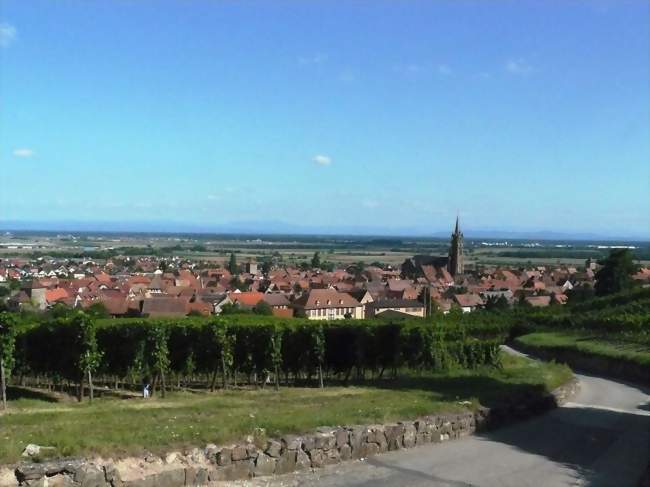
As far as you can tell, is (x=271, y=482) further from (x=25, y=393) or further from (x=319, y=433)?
(x=25, y=393)

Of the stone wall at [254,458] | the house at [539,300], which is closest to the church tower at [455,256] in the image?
the house at [539,300]

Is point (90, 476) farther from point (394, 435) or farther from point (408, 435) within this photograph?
point (408, 435)

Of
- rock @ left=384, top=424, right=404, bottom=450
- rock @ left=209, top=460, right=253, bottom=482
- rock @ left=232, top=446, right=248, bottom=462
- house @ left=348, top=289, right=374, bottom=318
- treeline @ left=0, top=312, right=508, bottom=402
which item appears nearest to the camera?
rock @ left=209, top=460, right=253, bottom=482

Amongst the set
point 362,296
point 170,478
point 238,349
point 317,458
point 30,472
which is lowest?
point 362,296

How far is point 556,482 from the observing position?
1464 centimetres

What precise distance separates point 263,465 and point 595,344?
42043mm

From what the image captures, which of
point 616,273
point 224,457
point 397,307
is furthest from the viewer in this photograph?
point 397,307

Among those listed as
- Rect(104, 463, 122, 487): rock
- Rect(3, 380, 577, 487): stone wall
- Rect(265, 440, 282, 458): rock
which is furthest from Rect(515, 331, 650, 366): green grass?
Rect(104, 463, 122, 487): rock

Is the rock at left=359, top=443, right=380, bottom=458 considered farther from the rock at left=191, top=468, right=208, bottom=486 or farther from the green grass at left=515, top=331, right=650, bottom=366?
the green grass at left=515, top=331, right=650, bottom=366

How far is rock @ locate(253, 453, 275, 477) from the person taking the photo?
14039 mm

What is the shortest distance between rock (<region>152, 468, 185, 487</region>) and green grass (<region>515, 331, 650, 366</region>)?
106 ft

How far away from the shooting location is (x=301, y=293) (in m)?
121

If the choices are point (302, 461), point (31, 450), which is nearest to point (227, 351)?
point (302, 461)

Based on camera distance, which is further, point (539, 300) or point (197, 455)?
point (539, 300)
